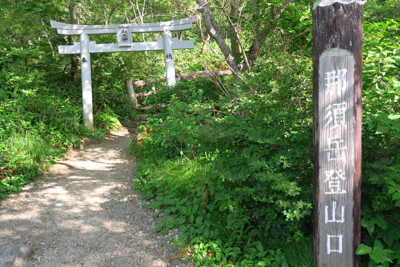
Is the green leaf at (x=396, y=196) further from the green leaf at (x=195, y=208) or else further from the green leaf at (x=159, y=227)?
the green leaf at (x=159, y=227)

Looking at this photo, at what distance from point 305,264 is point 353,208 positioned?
27.9 inches

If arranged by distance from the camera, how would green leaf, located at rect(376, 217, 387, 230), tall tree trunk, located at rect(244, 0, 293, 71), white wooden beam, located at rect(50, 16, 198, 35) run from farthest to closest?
white wooden beam, located at rect(50, 16, 198, 35), tall tree trunk, located at rect(244, 0, 293, 71), green leaf, located at rect(376, 217, 387, 230)

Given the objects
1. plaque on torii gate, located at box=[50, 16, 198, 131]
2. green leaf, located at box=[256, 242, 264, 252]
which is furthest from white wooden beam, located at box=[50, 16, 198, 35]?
green leaf, located at box=[256, 242, 264, 252]

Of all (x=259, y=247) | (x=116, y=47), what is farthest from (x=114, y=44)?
(x=259, y=247)

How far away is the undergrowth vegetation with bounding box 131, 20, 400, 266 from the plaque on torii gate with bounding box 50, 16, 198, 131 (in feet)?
16.3

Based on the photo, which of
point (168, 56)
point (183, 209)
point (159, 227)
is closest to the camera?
point (159, 227)

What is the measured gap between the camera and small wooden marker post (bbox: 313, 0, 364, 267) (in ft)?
6.94

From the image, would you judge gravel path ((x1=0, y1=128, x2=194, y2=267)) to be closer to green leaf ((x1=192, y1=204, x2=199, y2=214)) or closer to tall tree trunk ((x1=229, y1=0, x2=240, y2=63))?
green leaf ((x1=192, y1=204, x2=199, y2=214))

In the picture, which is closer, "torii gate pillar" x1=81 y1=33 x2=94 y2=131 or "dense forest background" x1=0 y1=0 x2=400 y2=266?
"dense forest background" x1=0 y1=0 x2=400 y2=266

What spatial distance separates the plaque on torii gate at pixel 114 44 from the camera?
794 centimetres

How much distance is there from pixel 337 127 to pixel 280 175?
556 mm

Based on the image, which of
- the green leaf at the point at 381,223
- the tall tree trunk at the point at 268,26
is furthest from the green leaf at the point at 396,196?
the tall tree trunk at the point at 268,26

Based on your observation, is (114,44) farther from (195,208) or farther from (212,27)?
(195,208)

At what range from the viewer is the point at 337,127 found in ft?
7.13
